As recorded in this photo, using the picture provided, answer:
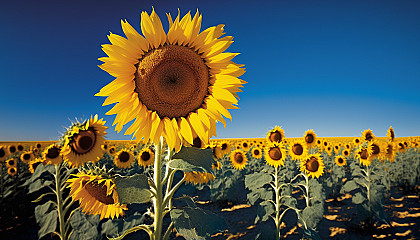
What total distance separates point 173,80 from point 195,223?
88 centimetres

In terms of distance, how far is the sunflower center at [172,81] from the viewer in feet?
4.62

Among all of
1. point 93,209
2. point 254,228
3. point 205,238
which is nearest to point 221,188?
point 254,228

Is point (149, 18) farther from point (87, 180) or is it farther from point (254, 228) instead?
point (254, 228)

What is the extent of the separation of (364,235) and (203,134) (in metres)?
7.21

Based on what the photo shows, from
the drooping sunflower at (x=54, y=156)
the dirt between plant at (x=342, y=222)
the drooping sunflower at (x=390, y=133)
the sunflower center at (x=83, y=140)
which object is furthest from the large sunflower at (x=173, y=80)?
the drooping sunflower at (x=390, y=133)

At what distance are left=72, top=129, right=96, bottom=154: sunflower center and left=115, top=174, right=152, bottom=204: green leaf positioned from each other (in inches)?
116

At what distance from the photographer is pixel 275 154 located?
6238 mm

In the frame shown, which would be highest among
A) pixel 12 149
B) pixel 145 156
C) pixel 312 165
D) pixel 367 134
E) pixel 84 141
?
pixel 367 134

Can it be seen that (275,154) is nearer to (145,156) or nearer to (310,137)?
(310,137)

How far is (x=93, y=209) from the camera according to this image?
2236 mm

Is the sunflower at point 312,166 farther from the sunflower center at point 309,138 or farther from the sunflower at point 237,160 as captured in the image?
the sunflower at point 237,160

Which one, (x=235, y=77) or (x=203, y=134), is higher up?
(x=235, y=77)

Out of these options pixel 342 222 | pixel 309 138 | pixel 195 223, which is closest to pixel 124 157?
pixel 309 138

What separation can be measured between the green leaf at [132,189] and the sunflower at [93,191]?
80cm
